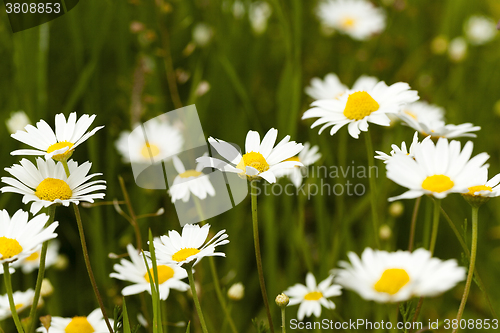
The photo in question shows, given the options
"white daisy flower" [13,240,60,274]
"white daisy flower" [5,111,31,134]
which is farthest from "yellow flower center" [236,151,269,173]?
"white daisy flower" [5,111,31,134]

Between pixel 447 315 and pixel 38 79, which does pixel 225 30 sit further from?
pixel 447 315

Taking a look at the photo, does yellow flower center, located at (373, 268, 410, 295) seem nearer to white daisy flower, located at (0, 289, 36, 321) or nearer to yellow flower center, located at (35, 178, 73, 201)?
yellow flower center, located at (35, 178, 73, 201)

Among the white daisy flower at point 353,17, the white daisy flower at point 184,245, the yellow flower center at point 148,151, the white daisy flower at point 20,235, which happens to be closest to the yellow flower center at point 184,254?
the white daisy flower at point 184,245

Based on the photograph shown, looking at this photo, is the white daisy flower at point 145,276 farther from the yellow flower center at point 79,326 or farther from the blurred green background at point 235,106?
the blurred green background at point 235,106

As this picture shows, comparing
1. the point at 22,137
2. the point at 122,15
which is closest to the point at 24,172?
the point at 22,137

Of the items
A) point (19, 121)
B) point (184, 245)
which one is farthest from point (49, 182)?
point (19, 121)

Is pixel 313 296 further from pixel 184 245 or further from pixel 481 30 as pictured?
pixel 481 30
